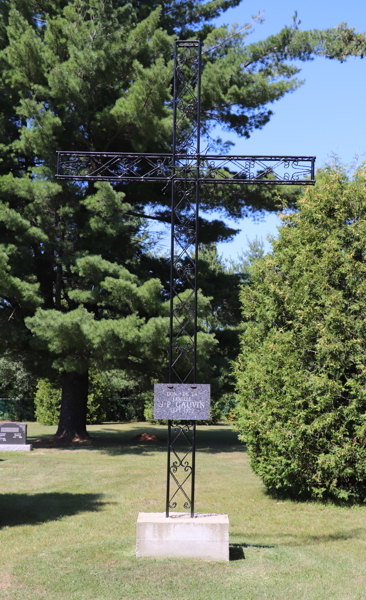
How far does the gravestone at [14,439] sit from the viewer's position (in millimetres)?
16438

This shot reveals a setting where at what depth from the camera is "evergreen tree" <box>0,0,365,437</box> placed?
16.3 metres

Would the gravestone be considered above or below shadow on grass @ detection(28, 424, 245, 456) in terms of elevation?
above

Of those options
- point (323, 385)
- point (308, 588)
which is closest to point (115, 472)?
point (323, 385)

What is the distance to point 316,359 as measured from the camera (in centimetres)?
934

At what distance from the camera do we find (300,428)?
9070mm

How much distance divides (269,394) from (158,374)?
8.70 metres

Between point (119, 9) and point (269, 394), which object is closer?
point (269, 394)

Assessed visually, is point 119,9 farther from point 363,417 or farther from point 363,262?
point 363,417

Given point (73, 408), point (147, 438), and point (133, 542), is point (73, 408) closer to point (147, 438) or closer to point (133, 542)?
point (147, 438)

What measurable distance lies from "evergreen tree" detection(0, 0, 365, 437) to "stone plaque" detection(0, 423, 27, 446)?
2.00 m

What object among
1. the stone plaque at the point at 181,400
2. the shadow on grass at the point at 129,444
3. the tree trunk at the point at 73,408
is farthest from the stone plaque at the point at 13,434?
the stone plaque at the point at 181,400

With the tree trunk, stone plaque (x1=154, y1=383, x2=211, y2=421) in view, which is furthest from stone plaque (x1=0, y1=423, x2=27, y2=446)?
stone plaque (x1=154, y1=383, x2=211, y2=421)

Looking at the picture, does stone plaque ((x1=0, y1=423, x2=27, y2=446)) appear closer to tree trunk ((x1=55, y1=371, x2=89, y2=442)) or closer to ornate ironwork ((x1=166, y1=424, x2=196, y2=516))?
tree trunk ((x1=55, y1=371, x2=89, y2=442))

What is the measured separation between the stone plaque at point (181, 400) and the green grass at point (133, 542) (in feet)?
4.86
